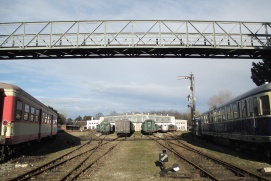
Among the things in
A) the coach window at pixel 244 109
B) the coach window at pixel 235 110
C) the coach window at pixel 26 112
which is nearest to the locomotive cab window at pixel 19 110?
the coach window at pixel 26 112

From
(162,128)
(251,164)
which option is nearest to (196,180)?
(251,164)

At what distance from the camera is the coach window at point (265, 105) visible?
12359 millimetres

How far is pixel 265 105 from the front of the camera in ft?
41.1

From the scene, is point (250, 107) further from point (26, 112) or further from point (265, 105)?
point (26, 112)

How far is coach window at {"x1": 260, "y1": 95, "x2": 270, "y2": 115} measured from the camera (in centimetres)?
1236

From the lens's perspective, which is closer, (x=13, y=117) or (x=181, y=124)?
(x=13, y=117)

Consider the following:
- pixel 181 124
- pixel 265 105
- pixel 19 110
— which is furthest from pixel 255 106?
pixel 181 124

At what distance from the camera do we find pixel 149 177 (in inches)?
407

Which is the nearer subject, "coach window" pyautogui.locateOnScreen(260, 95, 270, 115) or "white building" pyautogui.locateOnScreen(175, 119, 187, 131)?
"coach window" pyautogui.locateOnScreen(260, 95, 270, 115)

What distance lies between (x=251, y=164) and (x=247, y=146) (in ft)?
10.1

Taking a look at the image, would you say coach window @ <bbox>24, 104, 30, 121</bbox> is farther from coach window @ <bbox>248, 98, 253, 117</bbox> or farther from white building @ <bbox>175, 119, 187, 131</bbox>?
white building @ <bbox>175, 119, 187, 131</bbox>

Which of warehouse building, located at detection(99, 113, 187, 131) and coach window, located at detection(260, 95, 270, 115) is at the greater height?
warehouse building, located at detection(99, 113, 187, 131)

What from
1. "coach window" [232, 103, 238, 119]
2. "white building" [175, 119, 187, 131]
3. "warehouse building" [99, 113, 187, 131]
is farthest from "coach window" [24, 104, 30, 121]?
"white building" [175, 119, 187, 131]

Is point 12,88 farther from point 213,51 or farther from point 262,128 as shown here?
point 213,51
